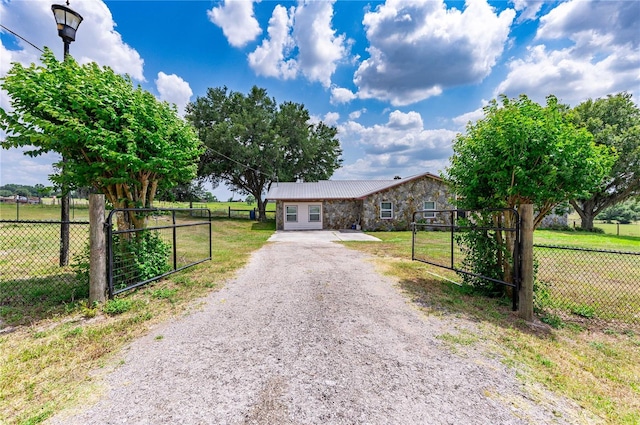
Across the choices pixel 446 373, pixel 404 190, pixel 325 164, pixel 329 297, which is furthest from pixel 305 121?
pixel 446 373

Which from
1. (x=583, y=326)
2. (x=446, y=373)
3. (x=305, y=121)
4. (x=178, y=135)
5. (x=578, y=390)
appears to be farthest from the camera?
(x=305, y=121)

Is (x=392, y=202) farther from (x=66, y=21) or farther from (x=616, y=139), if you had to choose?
(x=66, y=21)

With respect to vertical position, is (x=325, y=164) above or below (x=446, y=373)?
above

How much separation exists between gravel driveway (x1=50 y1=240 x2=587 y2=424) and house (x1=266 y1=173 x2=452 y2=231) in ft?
47.1

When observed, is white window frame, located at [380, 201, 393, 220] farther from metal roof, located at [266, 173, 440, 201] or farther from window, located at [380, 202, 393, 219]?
metal roof, located at [266, 173, 440, 201]

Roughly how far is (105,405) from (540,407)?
3.47 meters

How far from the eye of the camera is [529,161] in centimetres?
451

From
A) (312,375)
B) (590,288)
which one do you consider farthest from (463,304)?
(590,288)

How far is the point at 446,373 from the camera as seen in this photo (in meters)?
2.65

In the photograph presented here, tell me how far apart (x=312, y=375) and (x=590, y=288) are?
6666 mm

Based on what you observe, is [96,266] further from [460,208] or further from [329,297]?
[460,208]

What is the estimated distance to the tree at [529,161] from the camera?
428 cm

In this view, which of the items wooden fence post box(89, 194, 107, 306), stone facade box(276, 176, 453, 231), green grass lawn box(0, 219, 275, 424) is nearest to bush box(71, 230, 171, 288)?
green grass lawn box(0, 219, 275, 424)

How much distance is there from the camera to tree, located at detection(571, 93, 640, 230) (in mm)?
18969
